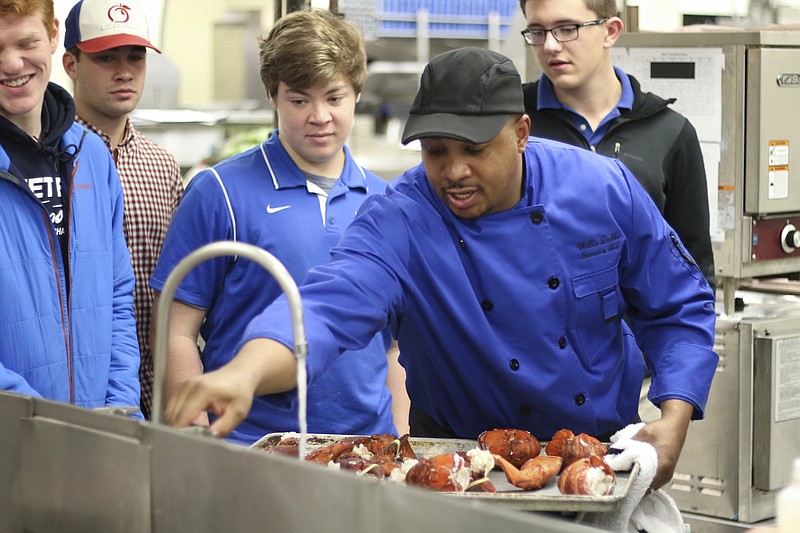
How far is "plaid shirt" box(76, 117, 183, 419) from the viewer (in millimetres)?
2814

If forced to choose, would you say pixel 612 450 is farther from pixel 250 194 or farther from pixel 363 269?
pixel 250 194

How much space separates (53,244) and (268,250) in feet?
1.52

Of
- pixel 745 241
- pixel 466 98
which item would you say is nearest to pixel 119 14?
pixel 466 98

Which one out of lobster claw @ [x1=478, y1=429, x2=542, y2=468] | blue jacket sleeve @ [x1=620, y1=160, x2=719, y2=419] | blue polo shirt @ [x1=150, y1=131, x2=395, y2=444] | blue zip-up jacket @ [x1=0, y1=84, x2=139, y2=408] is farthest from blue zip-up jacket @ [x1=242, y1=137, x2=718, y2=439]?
blue zip-up jacket @ [x1=0, y1=84, x2=139, y2=408]

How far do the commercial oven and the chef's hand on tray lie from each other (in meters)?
1.62

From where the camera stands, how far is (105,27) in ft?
9.21

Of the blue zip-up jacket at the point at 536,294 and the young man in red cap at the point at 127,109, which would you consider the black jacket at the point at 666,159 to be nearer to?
the blue zip-up jacket at the point at 536,294

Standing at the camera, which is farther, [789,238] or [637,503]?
[789,238]

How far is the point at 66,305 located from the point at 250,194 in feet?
1.55

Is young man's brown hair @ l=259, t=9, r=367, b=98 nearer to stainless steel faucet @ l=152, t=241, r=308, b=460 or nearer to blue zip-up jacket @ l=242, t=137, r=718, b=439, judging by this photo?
blue zip-up jacket @ l=242, t=137, r=718, b=439

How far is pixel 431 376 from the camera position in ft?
6.84

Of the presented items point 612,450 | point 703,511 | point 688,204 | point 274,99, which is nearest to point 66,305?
point 274,99

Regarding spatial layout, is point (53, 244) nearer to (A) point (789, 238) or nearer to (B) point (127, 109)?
(B) point (127, 109)

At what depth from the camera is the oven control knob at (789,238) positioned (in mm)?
3670
